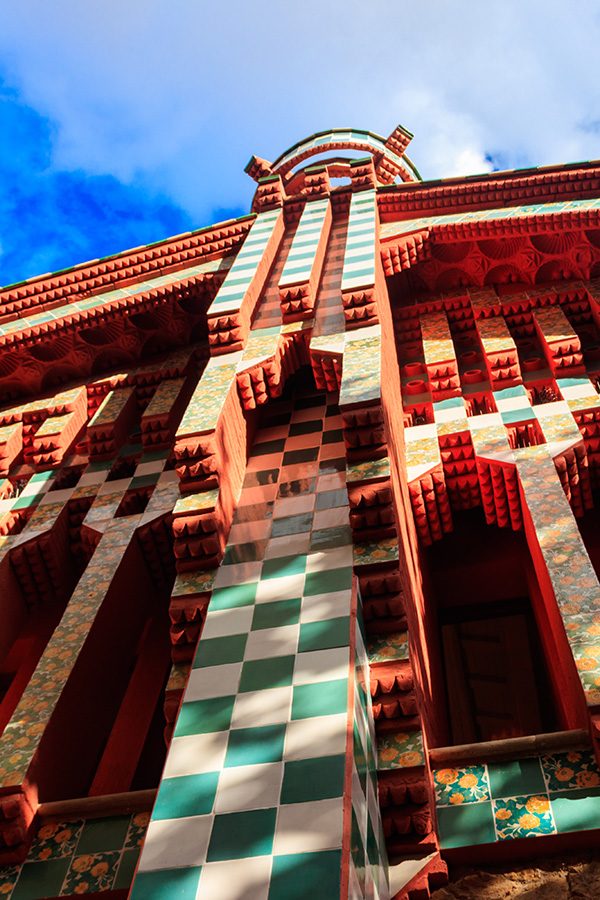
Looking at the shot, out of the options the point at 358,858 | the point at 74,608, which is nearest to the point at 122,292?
the point at 74,608

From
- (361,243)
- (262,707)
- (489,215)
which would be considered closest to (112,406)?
(361,243)

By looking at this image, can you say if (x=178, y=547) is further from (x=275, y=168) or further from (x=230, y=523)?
(x=275, y=168)

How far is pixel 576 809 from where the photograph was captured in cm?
390

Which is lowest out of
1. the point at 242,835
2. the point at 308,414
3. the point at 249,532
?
the point at 242,835

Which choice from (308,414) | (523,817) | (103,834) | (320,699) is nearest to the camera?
(320,699)

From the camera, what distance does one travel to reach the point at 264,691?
397 cm

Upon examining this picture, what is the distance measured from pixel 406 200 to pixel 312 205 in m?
1.27

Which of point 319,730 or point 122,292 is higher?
point 122,292

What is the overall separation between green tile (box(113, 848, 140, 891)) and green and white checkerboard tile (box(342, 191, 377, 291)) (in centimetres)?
452

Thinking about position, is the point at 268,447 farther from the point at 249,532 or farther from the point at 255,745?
the point at 255,745

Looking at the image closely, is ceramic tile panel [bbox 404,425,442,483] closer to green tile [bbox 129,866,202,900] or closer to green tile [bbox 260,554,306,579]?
green tile [bbox 260,554,306,579]

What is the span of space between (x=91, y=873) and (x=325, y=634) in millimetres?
1790

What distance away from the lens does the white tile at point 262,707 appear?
381cm

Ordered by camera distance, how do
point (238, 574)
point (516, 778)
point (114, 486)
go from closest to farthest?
point (516, 778) → point (238, 574) → point (114, 486)
